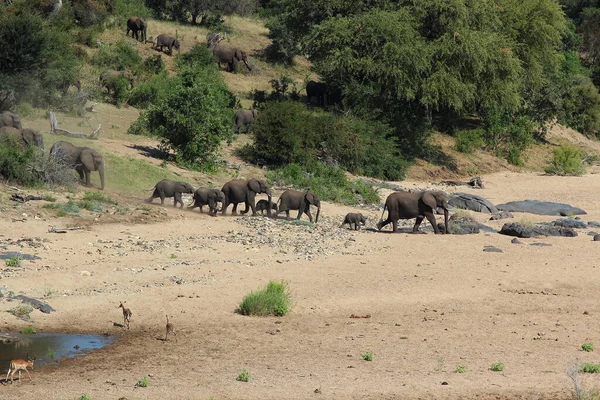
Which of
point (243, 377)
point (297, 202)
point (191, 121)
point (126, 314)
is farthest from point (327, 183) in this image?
point (243, 377)

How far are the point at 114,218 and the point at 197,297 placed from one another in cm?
596

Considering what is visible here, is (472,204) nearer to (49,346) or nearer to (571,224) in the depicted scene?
(571,224)

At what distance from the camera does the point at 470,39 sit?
1570 inches

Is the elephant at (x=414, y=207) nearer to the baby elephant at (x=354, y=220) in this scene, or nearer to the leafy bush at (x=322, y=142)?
the baby elephant at (x=354, y=220)

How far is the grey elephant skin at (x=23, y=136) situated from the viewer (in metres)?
24.5

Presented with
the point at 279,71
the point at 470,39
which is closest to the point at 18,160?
the point at 470,39

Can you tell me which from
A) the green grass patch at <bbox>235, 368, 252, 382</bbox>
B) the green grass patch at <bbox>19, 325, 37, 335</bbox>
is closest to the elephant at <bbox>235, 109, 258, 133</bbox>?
the green grass patch at <bbox>19, 325, 37, 335</bbox>

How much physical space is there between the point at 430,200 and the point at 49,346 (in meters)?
12.8

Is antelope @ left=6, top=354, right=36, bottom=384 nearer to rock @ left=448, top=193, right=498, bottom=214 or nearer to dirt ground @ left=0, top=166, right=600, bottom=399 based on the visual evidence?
dirt ground @ left=0, top=166, right=600, bottom=399

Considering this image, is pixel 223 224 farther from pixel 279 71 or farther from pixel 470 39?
pixel 279 71

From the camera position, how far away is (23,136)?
2478 cm

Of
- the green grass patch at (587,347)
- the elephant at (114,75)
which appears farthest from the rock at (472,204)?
the green grass patch at (587,347)

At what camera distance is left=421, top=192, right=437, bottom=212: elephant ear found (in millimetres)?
24031

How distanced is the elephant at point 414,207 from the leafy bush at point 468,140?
19.3 m
